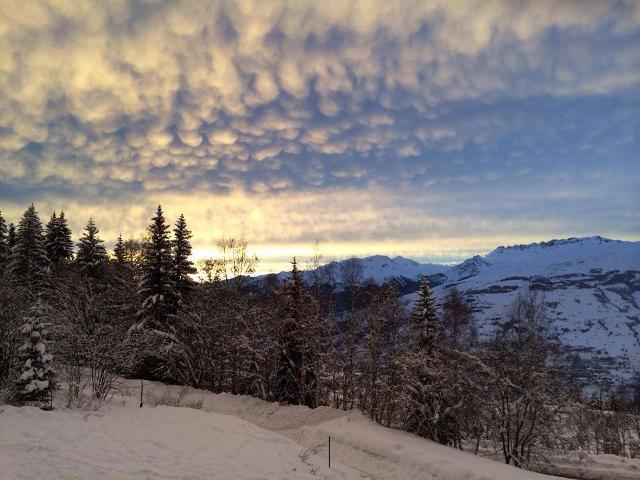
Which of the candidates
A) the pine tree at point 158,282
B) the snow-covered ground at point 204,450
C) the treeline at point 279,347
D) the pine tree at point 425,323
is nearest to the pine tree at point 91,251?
the treeline at point 279,347

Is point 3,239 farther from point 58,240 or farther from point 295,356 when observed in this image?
point 295,356

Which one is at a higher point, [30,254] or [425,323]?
[30,254]

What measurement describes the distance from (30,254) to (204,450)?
37.8 m

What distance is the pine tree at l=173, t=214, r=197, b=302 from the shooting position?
1513 inches

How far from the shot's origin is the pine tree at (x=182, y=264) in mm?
38438

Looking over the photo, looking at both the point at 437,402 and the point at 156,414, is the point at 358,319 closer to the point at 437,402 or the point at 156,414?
the point at 437,402

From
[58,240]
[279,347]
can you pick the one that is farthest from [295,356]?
[58,240]

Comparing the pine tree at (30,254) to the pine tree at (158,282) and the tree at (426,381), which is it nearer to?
the pine tree at (158,282)

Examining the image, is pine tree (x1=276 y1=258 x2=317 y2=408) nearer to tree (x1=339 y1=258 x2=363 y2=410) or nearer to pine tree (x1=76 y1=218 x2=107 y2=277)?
tree (x1=339 y1=258 x2=363 y2=410)

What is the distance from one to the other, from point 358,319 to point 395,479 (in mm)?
15412

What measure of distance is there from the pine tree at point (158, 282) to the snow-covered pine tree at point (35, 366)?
15.8 m

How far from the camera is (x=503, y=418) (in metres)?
23.3

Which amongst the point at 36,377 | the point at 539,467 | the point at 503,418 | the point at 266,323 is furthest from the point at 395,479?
the point at 266,323

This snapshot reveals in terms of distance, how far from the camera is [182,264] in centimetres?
3866
